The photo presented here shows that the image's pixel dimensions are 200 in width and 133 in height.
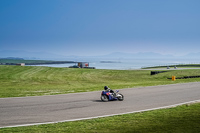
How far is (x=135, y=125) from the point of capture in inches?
392

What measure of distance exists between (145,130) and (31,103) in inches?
342

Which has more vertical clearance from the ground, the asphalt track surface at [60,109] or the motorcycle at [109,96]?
the motorcycle at [109,96]

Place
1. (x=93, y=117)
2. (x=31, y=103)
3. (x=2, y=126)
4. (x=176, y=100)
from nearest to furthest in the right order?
(x=2, y=126)
(x=93, y=117)
(x=31, y=103)
(x=176, y=100)

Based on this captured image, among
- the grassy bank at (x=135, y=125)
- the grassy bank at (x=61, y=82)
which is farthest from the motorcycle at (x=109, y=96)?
the grassy bank at (x=61, y=82)

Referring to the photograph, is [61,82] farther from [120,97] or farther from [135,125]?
[135,125]

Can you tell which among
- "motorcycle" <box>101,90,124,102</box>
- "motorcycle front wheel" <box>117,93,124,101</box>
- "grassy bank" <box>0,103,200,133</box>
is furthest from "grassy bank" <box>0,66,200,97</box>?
"grassy bank" <box>0,103,200,133</box>

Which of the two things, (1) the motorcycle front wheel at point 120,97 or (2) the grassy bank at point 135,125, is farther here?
(1) the motorcycle front wheel at point 120,97

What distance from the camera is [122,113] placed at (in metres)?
12.7

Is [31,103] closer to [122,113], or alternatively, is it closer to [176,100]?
[122,113]

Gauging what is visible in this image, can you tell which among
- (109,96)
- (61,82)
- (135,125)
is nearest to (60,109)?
(109,96)

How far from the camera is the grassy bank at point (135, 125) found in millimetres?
9219

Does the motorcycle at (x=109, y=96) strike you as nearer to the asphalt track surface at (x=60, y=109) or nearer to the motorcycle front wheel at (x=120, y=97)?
the motorcycle front wheel at (x=120, y=97)

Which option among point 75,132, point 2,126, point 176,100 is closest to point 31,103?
point 2,126

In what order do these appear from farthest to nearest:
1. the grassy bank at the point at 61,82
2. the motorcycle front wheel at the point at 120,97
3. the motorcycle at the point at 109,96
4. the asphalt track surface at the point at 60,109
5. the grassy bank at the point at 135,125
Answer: the grassy bank at the point at 61,82 < the motorcycle front wheel at the point at 120,97 < the motorcycle at the point at 109,96 < the asphalt track surface at the point at 60,109 < the grassy bank at the point at 135,125
